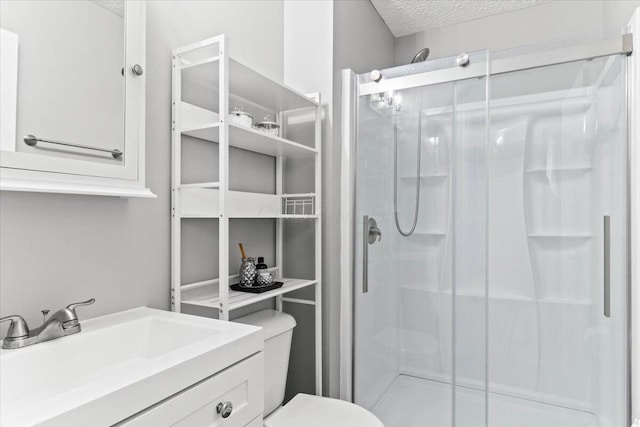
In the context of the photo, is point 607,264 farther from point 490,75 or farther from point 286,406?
point 286,406

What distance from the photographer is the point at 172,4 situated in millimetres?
1432

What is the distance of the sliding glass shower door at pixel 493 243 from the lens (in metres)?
1.57

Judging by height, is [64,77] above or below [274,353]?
above

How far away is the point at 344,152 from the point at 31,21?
4.39ft

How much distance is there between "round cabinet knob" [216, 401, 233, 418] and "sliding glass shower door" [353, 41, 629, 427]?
3.62 ft

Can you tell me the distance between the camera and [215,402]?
92 centimetres

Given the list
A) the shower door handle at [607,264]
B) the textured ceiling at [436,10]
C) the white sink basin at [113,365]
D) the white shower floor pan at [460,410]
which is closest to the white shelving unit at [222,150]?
the white sink basin at [113,365]

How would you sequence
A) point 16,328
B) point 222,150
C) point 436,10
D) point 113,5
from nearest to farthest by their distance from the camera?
1. point 16,328
2. point 113,5
3. point 222,150
4. point 436,10

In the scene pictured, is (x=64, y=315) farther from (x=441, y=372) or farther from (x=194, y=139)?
(x=441, y=372)

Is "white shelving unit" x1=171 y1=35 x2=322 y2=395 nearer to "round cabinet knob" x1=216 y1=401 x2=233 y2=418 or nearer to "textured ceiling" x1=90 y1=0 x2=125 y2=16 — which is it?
"textured ceiling" x1=90 y1=0 x2=125 y2=16

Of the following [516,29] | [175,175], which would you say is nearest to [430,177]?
[175,175]

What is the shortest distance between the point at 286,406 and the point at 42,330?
3.27 feet

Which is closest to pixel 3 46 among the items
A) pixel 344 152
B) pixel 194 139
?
pixel 194 139

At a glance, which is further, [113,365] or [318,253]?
[318,253]
